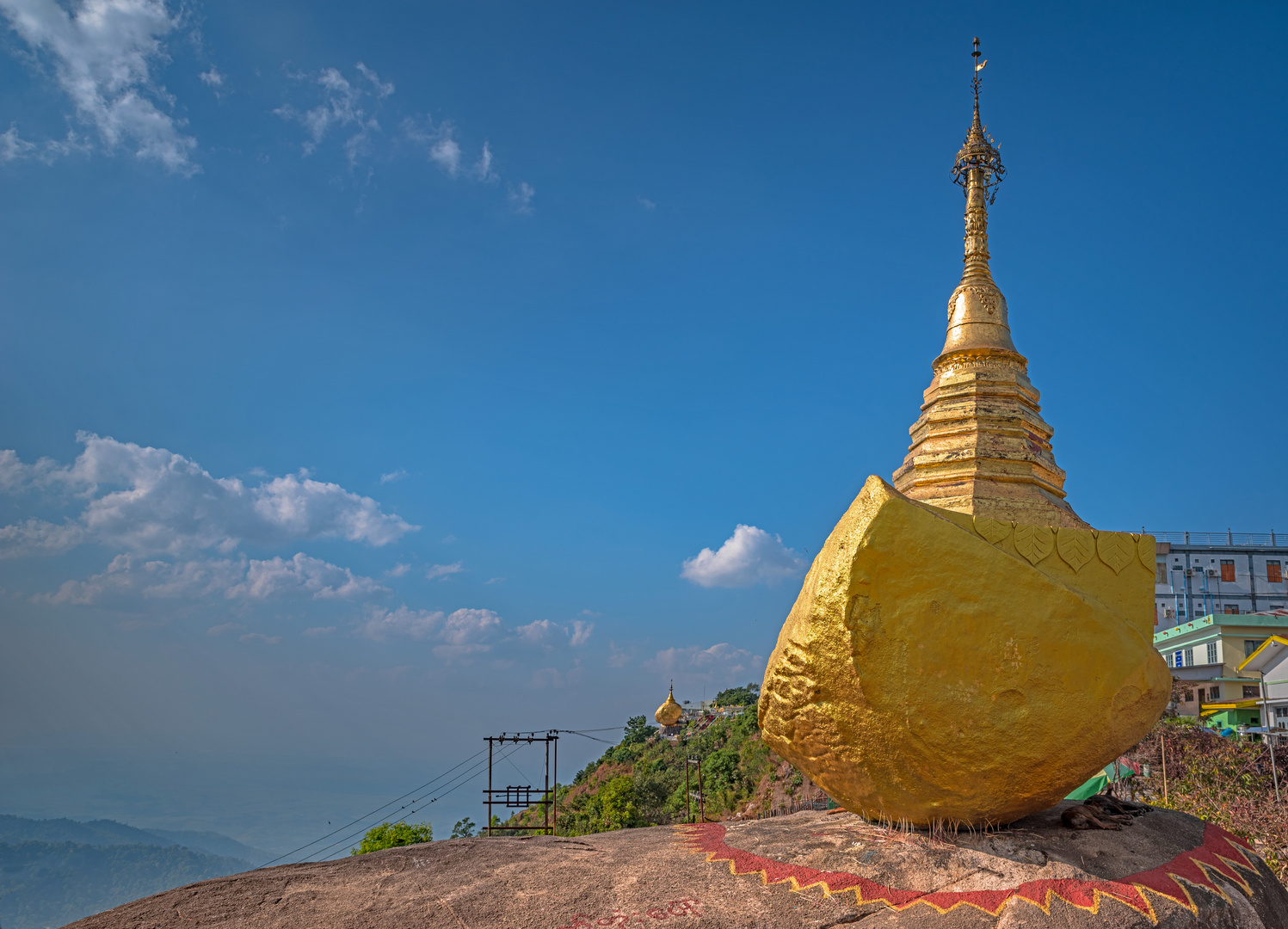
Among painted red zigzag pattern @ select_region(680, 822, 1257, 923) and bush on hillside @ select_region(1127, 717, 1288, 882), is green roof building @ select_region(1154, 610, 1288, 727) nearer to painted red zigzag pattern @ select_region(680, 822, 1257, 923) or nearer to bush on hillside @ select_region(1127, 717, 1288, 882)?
bush on hillside @ select_region(1127, 717, 1288, 882)

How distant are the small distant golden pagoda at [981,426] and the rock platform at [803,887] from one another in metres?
4.01

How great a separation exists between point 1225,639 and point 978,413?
103 ft

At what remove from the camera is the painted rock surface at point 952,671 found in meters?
7.58

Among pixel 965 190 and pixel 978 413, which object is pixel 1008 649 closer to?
pixel 978 413

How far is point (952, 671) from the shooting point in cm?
759

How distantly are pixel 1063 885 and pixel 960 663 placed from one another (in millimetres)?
1966

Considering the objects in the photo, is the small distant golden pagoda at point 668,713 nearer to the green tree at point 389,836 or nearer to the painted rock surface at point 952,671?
the green tree at point 389,836

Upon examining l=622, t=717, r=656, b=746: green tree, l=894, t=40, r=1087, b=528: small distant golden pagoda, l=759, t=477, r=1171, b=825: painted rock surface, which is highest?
l=894, t=40, r=1087, b=528: small distant golden pagoda

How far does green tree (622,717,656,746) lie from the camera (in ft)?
138

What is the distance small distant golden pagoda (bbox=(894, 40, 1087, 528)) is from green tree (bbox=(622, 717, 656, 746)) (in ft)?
106

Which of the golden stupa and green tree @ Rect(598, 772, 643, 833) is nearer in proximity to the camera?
the golden stupa

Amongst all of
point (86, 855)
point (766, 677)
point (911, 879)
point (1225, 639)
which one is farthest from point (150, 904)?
point (86, 855)

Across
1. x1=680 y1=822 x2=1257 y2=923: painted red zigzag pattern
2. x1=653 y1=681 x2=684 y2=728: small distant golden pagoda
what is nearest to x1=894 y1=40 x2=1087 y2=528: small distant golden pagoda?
x1=680 y1=822 x2=1257 y2=923: painted red zigzag pattern

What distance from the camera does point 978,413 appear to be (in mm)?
12438
